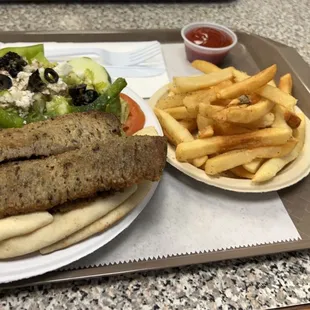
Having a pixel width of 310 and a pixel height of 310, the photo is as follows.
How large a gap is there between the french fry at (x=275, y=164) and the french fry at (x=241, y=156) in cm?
2

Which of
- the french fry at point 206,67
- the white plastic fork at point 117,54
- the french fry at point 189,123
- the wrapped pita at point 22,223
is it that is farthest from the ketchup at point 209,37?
the wrapped pita at point 22,223

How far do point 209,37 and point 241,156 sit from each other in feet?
3.13

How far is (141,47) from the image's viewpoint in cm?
217

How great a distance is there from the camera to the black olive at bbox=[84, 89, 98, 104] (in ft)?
5.24

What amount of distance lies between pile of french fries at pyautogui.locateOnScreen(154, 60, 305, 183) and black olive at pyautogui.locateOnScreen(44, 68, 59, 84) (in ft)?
1.27

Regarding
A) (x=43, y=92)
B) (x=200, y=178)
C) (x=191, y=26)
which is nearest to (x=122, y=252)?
(x=200, y=178)

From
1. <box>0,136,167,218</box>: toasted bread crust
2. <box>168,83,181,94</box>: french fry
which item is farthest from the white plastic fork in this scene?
<box>0,136,167,218</box>: toasted bread crust

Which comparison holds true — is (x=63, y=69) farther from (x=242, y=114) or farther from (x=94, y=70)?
(x=242, y=114)

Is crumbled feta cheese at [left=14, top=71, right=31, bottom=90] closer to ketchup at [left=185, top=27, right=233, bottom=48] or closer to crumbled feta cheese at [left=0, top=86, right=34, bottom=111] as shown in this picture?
crumbled feta cheese at [left=0, top=86, right=34, bottom=111]

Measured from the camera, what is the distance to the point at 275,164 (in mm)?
1488

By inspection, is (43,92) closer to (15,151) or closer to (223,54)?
(15,151)

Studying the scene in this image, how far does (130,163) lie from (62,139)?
0.73 ft

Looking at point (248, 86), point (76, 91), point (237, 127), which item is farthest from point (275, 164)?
point (76, 91)

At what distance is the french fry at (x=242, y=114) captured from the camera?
1.43m
